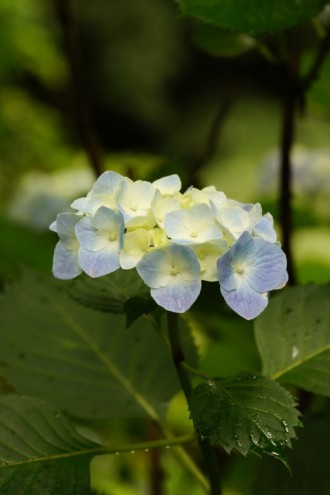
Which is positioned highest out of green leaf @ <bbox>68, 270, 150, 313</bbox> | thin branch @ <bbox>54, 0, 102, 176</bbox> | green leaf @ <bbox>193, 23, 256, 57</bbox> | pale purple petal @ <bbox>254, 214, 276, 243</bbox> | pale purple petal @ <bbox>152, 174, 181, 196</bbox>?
pale purple petal @ <bbox>152, 174, 181, 196</bbox>

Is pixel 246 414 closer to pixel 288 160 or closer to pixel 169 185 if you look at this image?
pixel 169 185

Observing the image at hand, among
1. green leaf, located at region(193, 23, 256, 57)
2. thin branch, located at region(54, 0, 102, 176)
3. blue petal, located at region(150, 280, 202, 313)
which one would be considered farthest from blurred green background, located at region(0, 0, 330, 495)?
blue petal, located at region(150, 280, 202, 313)

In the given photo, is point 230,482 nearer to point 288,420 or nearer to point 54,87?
point 288,420

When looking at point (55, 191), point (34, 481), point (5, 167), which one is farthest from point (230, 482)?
point (5, 167)

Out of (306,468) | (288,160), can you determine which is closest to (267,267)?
(306,468)

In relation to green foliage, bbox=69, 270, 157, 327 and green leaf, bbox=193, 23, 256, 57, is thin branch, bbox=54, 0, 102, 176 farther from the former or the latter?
green foliage, bbox=69, 270, 157, 327
